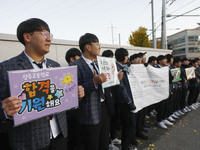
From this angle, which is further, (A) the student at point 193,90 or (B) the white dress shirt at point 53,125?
(A) the student at point 193,90

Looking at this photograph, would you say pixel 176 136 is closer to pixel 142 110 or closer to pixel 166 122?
pixel 166 122

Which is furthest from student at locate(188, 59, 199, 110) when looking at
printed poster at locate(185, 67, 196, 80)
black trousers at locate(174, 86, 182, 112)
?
black trousers at locate(174, 86, 182, 112)

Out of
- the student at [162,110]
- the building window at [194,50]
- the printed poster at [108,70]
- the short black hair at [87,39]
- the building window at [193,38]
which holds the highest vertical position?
the building window at [193,38]

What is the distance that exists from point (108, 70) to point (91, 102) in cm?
53

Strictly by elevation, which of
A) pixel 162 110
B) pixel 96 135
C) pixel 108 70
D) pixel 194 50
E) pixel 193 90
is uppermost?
pixel 194 50

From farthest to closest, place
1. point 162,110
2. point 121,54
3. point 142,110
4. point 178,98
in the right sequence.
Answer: point 178,98 < point 162,110 < point 142,110 < point 121,54

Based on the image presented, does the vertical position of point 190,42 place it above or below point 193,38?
below

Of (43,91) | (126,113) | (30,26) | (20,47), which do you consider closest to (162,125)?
(126,113)

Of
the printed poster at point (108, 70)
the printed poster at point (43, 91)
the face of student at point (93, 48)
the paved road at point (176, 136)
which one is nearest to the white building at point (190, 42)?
the paved road at point (176, 136)

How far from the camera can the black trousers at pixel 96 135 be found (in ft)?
5.48

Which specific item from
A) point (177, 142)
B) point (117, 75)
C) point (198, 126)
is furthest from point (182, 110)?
point (117, 75)

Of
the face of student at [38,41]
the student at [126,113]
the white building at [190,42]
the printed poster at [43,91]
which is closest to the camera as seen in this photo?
the printed poster at [43,91]

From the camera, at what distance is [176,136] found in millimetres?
3176

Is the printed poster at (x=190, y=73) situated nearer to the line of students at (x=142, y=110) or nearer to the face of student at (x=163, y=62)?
the line of students at (x=142, y=110)
